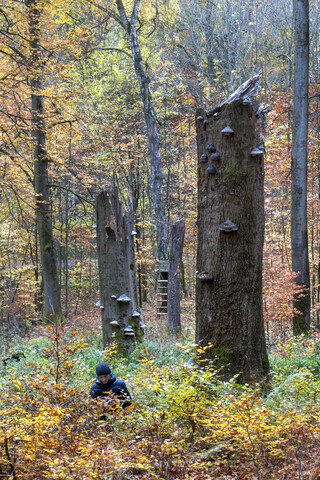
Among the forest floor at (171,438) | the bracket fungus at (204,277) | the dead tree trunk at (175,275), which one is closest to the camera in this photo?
the forest floor at (171,438)

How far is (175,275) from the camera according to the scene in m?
12.4

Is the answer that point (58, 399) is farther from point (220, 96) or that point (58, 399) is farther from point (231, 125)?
point (220, 96)

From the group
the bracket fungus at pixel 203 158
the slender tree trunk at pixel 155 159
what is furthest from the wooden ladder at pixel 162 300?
the bracket fungus at pixel 203 158

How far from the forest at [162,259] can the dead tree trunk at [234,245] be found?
3 cm

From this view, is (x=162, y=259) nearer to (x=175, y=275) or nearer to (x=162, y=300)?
(x=162, y=300)

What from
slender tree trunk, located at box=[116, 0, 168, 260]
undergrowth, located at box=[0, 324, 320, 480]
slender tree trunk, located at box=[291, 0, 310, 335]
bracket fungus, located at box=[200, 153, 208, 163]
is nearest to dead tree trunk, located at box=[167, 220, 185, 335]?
slender tree trunk, located at box=[116, 0, 168, 260]

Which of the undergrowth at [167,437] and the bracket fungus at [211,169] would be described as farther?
the bracket fungus at [211,169]

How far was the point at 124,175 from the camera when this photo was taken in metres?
21.6

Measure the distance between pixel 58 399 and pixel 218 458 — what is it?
4.75 ft

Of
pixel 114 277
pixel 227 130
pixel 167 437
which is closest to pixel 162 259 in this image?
pixel 114 277

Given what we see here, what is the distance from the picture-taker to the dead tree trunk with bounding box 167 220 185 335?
472 inches

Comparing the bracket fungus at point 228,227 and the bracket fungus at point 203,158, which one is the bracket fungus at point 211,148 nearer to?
the bracket fungus at point 203,158

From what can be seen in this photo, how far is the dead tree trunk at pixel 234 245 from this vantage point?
15.0 feet

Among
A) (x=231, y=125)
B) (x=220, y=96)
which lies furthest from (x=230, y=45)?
(x=231, y=125)
